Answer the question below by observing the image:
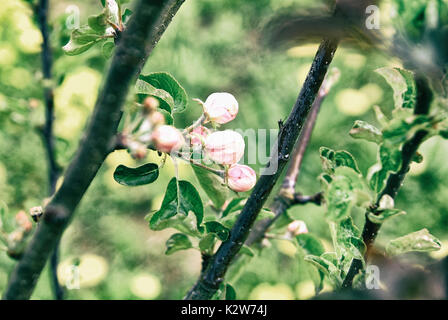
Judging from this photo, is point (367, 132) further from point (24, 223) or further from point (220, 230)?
point (24, 223)

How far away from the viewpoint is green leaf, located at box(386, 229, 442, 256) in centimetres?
34

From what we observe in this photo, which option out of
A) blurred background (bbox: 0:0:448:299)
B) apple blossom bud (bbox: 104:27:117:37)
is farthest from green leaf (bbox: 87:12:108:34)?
blurred background (bbox: 0:0:448:299)

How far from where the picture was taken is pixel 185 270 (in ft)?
3.61

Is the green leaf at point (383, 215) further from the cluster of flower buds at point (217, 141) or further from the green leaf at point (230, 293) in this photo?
Answer: the green leaf at point (230, 293)

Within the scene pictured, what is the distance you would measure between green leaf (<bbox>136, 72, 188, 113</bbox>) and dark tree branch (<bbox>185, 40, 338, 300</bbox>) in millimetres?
103

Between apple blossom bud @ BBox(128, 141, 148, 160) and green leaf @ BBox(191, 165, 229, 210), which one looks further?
green leaf @ BBox(191, 165, 229, 210)

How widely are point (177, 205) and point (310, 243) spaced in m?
0.21

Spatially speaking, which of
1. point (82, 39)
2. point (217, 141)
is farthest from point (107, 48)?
point (217, 141)

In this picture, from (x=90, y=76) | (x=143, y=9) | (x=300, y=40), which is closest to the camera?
(x=143, y=9)

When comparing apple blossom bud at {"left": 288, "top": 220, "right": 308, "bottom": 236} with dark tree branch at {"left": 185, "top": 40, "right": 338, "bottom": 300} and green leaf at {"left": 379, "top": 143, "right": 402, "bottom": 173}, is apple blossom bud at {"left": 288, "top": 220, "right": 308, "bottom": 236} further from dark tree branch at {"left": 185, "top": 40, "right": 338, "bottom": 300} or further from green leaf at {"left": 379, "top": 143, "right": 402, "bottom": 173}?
green leaf at {"left": 379, "top": 143, "right": 402, "bottom": 173}

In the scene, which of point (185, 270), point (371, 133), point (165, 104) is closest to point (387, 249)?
point (371, 133)

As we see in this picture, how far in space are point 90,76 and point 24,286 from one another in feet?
2.75

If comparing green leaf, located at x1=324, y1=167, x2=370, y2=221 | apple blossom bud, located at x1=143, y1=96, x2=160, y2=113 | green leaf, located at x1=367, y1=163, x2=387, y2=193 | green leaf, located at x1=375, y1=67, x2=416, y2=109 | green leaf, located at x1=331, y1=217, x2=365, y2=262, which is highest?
green leaf, located at x1=375, y1=67, x2=416, y2=109
